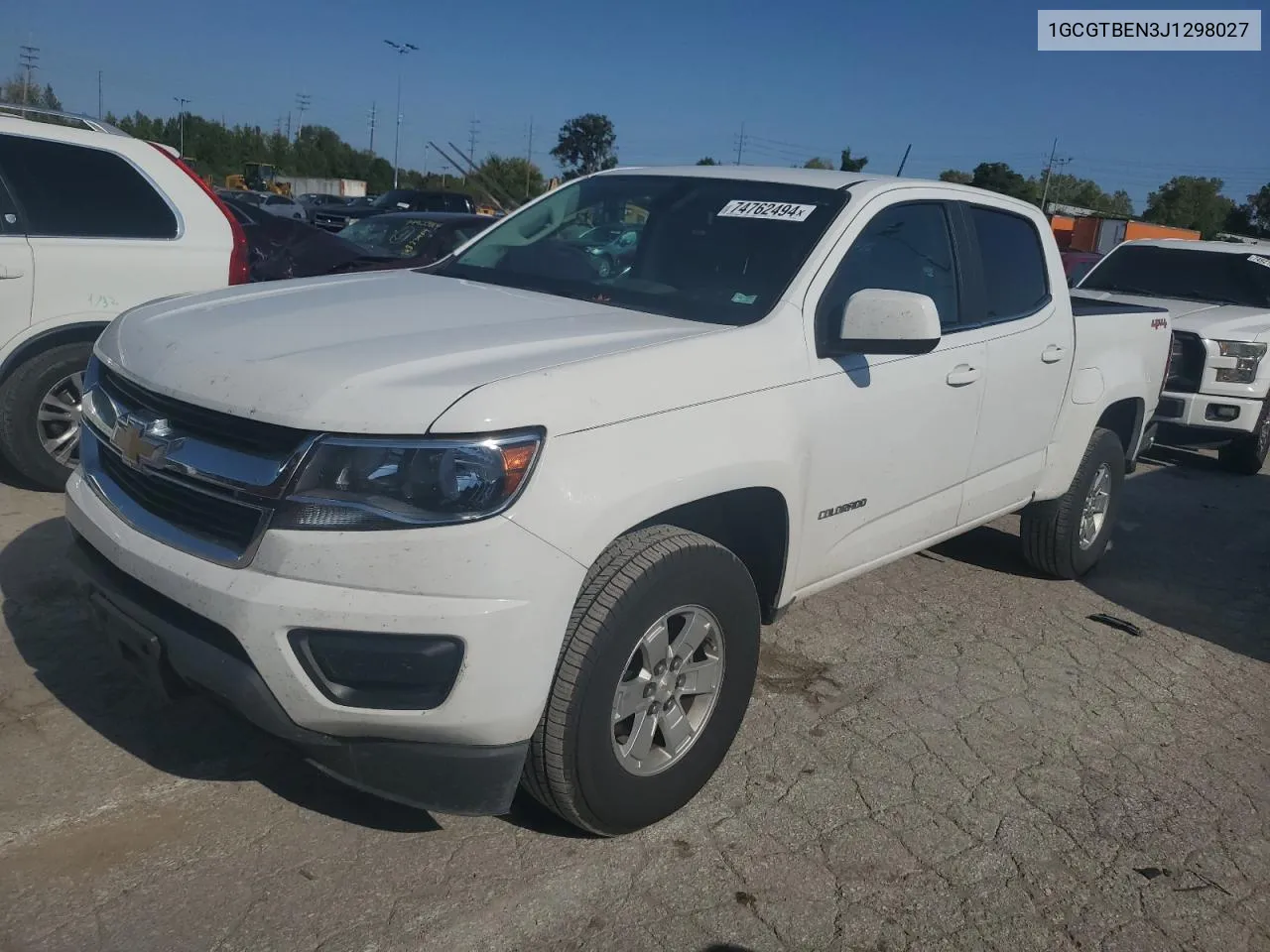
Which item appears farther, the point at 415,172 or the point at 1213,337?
the point at 415,172

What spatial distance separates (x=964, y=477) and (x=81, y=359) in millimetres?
4115

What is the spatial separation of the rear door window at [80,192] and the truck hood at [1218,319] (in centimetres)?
627

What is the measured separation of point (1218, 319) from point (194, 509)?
8022 mm

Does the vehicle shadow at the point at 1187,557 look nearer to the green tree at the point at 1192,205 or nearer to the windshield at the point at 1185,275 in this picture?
the windshield at the point at 1185,275

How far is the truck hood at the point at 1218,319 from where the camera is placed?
8180mm

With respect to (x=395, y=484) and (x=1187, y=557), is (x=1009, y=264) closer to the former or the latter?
(x=1187, y=557)

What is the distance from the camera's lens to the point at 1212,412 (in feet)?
27.1

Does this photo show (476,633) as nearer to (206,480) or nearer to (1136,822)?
(206,480)

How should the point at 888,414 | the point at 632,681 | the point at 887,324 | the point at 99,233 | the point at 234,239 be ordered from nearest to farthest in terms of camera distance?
the point at 632,681 < the point at 887,324 < the point at 888,414 < the point at 99,233 < the point at 234,239

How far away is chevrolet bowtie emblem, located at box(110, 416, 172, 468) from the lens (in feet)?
8.77

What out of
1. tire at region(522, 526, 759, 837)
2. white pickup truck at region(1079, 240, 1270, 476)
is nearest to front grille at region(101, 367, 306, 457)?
tire at region(522, 526, 759, 837)

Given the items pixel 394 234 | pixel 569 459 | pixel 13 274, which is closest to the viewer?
pixel 569 459

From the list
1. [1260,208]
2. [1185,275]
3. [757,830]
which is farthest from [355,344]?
[1260,208]

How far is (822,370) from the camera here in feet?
10.9
